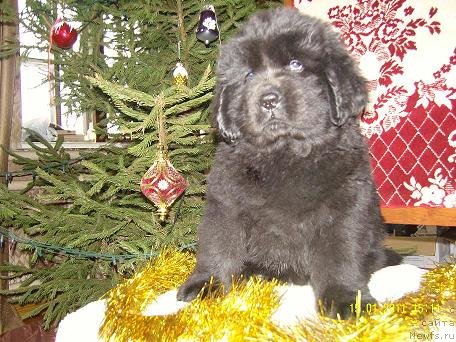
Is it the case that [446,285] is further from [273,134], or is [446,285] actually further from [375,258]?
[273,134]

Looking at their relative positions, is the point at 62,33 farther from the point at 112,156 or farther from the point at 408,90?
the point at 408,90

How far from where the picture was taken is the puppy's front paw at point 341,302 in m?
1.25

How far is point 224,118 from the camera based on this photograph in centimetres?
158

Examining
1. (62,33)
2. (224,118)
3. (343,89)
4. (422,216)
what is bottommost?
(422,216)

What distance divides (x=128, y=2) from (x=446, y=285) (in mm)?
2340

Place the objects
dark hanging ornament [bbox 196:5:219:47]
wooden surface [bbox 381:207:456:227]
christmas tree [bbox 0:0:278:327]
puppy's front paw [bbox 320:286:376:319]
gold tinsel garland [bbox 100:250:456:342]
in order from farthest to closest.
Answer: christmas tree [bbox 0:0:278:327] < dark hanging ornament [bbox 196:5:219:47] < wooden surface [bbox 381:207:456:227] < puppy's front paw [bbox 320:286:376:319] < gold tinsel garland [bbox 100:250:456:342]

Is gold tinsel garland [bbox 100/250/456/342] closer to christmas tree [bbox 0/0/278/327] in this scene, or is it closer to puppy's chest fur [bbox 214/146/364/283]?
puppy's chest fur [bbox 214/146/364/283]

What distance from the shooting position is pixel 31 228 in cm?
257

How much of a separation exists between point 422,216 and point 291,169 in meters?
1.06

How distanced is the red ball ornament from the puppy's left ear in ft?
5.11

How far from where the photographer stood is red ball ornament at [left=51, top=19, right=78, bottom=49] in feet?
7.49

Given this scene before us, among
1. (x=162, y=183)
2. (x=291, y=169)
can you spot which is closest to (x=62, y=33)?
(x=162, y=183)

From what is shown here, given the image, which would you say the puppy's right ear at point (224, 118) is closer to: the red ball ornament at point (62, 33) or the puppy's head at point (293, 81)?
the puppy's head at point (293, 81)

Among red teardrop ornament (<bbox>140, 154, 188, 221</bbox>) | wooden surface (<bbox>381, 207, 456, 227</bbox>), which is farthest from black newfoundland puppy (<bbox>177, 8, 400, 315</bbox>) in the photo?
wooden surface (<bbox>381, 207, 456, 227</bbox>)
